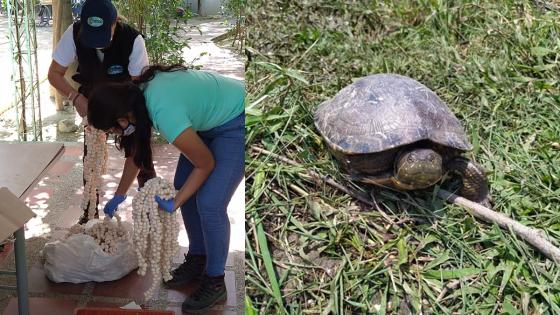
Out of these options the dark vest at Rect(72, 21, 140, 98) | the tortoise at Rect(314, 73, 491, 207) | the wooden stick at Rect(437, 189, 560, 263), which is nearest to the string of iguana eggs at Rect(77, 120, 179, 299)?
the dark vest at Rect(72, 21, 140, 98)

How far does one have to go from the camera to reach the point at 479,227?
1180mm

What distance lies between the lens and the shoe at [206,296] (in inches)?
47.0

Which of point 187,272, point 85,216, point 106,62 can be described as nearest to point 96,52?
point 106,62

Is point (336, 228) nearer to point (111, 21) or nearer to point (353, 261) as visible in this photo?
point (353, 261)

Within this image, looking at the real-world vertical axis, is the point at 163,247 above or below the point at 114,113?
below

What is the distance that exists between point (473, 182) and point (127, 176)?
0.71 m

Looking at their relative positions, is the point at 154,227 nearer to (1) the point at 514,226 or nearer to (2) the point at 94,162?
(2) the point at 94,162

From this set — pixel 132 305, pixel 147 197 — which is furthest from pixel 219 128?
pixel 132 305

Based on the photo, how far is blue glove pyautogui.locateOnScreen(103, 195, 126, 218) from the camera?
118 centimetres

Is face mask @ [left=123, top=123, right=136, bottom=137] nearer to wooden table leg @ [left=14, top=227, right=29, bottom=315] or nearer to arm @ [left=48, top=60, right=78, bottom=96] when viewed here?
arm @ [left=48, top=60, right=78, bottom=96]

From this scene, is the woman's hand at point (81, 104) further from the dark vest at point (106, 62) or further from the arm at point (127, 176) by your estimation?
the arm at point (127, 176)

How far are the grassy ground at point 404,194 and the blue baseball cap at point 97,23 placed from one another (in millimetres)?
352

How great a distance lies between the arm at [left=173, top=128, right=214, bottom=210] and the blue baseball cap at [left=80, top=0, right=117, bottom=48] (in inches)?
8.4

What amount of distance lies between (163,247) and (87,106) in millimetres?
290
